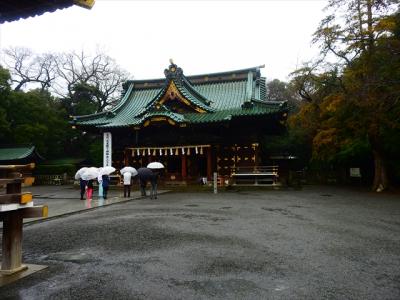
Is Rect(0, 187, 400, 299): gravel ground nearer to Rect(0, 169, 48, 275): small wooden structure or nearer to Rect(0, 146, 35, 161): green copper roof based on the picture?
Rect(0, 169, 48, 275): small wooden structure

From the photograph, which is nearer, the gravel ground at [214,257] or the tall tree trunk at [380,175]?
the gravel ground at [214,257]

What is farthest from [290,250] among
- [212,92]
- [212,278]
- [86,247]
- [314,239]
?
[212,92]

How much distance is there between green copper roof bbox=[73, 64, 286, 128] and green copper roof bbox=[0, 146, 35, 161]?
1117 cm

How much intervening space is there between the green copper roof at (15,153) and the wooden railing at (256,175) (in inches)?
903

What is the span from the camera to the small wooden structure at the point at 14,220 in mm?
5102

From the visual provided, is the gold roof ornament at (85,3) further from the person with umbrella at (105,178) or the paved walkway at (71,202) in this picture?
the person with umbrella at (105,178)

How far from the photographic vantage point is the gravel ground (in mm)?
4418

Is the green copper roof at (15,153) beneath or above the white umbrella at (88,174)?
above

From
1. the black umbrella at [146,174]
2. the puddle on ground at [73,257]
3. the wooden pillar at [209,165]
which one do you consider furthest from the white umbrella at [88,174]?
the puddle on ground at [73,257]

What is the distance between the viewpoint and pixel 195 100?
24312mm

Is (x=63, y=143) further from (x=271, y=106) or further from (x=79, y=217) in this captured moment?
(x=79, y=217)

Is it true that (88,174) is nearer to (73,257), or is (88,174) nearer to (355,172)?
(73,257)

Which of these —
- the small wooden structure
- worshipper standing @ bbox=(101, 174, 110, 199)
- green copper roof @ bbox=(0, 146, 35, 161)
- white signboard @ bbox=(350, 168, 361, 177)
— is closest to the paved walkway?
worshipper standing @ bbox=(101, 174, 110, 199)

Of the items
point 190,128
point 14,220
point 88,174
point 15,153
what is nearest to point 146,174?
point 88,174
